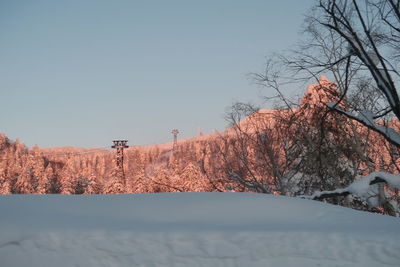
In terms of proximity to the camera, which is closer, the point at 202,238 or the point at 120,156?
the point at 202,238

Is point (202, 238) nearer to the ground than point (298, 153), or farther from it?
nearer to the ground

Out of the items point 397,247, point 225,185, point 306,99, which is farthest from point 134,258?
point 225,185

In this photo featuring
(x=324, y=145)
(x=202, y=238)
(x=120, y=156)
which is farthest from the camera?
(x=120, y=156)

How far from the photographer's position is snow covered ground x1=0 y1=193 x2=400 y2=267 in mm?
2695

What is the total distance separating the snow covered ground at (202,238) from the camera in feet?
8.84

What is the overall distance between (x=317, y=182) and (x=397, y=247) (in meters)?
13.0

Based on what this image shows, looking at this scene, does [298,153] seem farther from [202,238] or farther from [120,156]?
[120,156]

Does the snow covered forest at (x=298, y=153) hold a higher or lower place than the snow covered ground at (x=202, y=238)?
higher

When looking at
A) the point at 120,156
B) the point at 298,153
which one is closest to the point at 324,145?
the point at 298,153

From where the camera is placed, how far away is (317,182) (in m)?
15.1

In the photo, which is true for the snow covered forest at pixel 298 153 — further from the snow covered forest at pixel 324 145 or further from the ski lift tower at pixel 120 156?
the ski lift tower at pixel 120 156

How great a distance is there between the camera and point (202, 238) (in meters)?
2.78

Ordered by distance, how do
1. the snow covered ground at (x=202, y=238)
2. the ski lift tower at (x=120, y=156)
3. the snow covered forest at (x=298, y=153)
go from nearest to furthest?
the snow covered ground at (x=202, y=238) → the snow covered forest at (x=298, y=153) → the ski lift tower at (x=120, y=156)

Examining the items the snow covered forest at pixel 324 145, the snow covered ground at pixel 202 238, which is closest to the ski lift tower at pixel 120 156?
the snow covered forest at pixel 324 145
